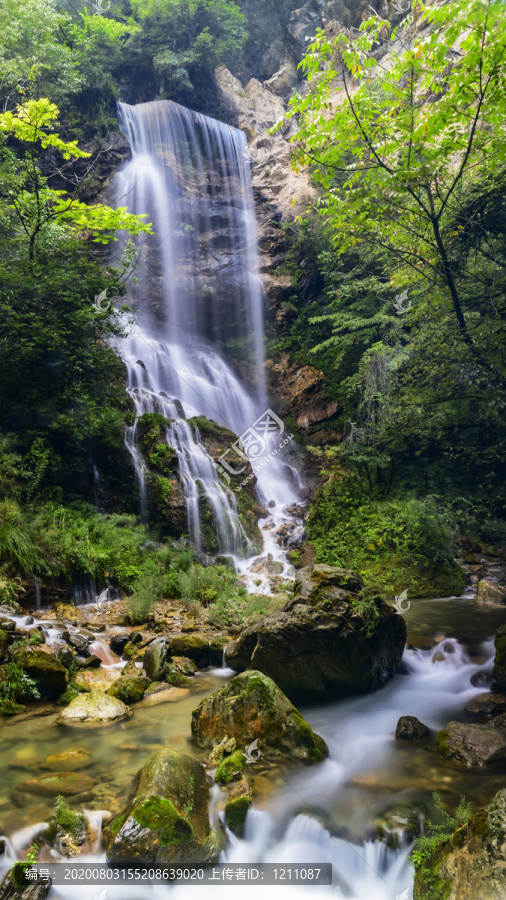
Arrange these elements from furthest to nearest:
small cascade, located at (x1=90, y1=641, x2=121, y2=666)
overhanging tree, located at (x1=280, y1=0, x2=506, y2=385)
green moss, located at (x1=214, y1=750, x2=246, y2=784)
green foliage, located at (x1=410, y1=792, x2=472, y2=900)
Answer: small cascade, located at (x1=90, y1=641, x2=121, y2=666), green moss, located at (x1=214, y1=750, x2=246, y2=784), overhanging tree, located at (x1=280, y1=0, x2=506, y2=385), green foliage, located at (x1=410, y1=792, x2=472, y2=900)

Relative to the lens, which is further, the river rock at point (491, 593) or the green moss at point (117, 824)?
the river rock at point (491, 593)

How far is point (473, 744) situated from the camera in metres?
3.81

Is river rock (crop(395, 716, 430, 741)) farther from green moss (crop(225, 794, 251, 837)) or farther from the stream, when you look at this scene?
green moss (crop(225, 794, 251, 837))

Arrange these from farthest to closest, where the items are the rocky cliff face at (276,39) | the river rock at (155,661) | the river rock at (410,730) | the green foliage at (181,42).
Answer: the rocky cliff face at (276,39) → the green foliage at (181,42) → the river rock at (155,661) → the river rock at (410,730)

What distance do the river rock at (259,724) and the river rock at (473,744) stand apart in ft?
3.38

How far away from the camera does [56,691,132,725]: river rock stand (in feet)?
14.4

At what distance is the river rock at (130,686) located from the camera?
493 cm

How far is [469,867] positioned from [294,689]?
3.05 metres

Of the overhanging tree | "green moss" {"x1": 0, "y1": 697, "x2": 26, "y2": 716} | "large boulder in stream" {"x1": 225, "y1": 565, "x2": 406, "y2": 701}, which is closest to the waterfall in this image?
"large boulder in stream" {"x1": 225, "y1": 565, "x2": 406, "y2": 701}

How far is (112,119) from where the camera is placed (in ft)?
61.8

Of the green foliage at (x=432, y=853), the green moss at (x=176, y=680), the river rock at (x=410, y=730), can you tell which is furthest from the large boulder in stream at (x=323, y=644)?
the green foliage at (x=432, y=853)

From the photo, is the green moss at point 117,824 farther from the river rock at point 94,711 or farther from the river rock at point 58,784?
the river rock at point 94,711

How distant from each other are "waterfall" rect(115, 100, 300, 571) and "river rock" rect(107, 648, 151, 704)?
9.27 metres

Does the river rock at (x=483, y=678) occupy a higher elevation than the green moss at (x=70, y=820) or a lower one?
lower
